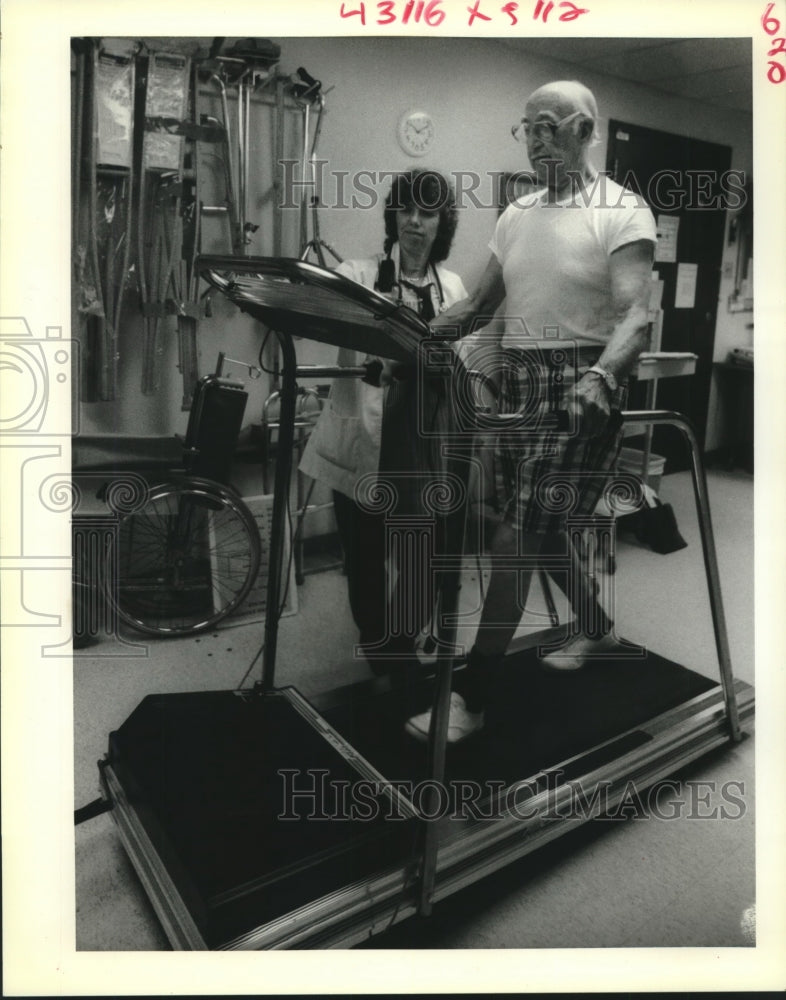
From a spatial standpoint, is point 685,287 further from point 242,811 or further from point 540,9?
point 242,811

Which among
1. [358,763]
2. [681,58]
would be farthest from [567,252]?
[358,763]

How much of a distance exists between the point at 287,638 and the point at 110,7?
1.90 m

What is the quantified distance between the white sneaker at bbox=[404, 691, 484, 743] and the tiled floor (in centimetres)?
32

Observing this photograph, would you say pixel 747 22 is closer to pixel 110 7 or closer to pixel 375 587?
pixel 110 7

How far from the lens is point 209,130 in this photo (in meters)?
2.55

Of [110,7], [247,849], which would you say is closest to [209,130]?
[110,7]

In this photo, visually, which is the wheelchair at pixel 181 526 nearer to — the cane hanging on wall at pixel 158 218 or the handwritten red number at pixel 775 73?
the cane hanging on wall at pixel 158 218

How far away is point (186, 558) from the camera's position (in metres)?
2.56

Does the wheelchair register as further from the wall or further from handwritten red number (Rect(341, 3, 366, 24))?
handwritten red number (Rect(341, 3, 366, 24))

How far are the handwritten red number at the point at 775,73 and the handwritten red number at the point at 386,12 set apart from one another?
0.71 m

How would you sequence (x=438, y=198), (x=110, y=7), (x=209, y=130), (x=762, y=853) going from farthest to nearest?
(x=209, y=130) < (x=438, y=198) < (x=762, y=853) < (x=110, y=7)

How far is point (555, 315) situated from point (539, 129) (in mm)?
449

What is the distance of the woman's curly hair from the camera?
2.04 metres

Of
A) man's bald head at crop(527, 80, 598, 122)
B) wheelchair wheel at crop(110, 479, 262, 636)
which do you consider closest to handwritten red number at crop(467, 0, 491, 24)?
man's bald head at crop(527, 80, 598, 122)
